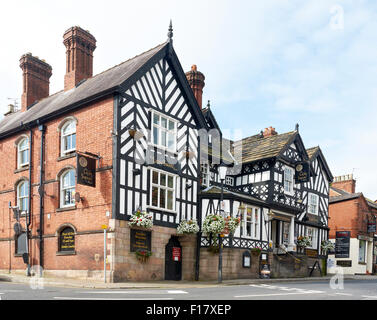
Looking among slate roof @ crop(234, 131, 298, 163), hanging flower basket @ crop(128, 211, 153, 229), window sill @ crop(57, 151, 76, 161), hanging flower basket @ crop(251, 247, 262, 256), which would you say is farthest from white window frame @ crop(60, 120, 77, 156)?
slate roof @ crop(234, 131, 298, 163)

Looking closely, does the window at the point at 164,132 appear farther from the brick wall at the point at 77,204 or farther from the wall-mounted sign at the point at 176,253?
the wall-mounted sign at the point at 176,253

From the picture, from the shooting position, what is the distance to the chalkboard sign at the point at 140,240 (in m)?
19.4

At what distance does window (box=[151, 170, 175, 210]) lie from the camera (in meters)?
20.9

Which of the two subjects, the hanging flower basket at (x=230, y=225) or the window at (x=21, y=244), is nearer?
the hanging flower basket at (x=230, y=225)

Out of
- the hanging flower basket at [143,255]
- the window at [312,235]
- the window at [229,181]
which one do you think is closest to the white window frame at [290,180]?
the window at [229,181]

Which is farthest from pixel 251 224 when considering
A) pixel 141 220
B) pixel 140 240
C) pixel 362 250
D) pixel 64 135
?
pixel 362 250

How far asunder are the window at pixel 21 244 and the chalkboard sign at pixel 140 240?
Answer: 666cm

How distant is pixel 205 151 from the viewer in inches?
1043

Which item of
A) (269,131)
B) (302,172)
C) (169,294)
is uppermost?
(269,131)

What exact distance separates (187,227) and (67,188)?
6012 mm

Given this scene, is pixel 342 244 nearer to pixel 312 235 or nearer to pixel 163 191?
pixel 312 235

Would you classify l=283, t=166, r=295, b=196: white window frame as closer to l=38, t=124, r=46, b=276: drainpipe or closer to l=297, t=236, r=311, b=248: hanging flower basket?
l=297, t=236, r=311, b=248: hanging flower basket

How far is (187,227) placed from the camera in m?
21.7

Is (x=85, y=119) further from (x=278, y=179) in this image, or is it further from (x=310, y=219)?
(x=310, y=219)
